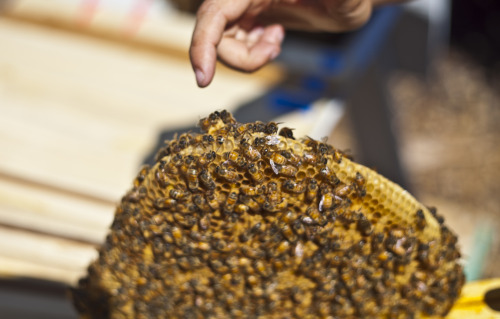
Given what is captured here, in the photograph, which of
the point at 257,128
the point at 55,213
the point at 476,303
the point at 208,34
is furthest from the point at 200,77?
the point at 55,213

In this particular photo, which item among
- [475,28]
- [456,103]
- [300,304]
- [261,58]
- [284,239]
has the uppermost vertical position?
[475,28]

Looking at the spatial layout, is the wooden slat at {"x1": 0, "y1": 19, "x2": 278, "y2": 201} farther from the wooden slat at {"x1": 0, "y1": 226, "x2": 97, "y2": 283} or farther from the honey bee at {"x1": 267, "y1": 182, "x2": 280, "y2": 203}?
the honey bee at {"x1": 267, "y1": 182, "x2": 280, "y2": 203}

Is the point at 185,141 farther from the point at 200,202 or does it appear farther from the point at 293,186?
the point at 293,186

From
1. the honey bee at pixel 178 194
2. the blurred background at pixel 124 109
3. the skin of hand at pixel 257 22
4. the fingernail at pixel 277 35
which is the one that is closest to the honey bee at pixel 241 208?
the honey bee at pixel 178 194

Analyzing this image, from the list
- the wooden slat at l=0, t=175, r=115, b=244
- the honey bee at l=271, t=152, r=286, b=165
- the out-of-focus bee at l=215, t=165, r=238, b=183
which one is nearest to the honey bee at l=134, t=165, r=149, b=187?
the out-of-focus bee at l=215, t=165, r=238, b=183

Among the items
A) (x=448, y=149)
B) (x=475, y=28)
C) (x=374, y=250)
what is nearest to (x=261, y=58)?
(x=374, y=250)

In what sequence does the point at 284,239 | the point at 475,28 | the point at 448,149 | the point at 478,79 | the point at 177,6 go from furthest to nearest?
the point at 475,28, the point at 478,79, the point at 448,149, the point at 177,6, the point at 284,239

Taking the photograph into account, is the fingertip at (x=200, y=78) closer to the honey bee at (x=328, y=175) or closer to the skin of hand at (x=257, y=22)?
the skin of hand at (x=257, y=22)

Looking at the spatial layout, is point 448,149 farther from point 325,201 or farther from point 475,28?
point 325,201
